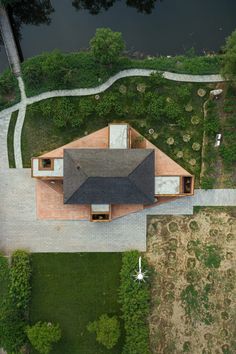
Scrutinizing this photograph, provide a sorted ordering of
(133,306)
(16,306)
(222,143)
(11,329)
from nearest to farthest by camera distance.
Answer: (133,306)
(11,329)
(16,306)
(222,143)

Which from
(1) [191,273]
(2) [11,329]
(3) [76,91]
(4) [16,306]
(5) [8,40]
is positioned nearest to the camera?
(2) [11,329]

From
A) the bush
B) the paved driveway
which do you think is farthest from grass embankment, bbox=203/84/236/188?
the bush

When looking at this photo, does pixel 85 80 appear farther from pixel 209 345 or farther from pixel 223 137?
pixel 209 345

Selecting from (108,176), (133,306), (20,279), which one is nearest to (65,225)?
(20,279)

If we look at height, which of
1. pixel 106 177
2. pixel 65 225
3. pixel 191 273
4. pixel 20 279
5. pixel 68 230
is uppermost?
pixel 106 177

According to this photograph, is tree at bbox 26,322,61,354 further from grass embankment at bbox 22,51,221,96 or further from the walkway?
the walkway

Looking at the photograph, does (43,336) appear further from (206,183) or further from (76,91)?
(76,91)

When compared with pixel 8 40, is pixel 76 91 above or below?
below
